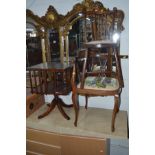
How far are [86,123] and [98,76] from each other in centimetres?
51

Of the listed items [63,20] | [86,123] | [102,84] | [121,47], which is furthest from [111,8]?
[86,123]

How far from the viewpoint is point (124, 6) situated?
196 centimetres

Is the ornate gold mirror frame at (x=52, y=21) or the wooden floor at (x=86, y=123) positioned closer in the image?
the wooden floor at (x=86, y=123)

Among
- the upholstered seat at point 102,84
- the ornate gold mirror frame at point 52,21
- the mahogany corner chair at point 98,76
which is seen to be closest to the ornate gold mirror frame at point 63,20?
the ornate gold mirror frame at point 52,21

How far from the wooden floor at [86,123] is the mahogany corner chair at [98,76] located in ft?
0.26

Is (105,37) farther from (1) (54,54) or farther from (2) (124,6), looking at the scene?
(1) (54,54)

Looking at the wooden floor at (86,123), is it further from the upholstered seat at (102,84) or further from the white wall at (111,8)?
the upholstered seat at (102,84)

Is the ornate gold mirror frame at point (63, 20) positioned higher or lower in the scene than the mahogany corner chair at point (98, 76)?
higher

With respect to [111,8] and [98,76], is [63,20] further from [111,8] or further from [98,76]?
[98,76]

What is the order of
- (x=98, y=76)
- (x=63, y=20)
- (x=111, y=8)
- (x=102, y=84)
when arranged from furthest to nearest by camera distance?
(x=63, y=20) < (x=111, y=8) < (x=98, y=76) < (x=102, y=84)

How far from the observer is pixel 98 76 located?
6.01 feet

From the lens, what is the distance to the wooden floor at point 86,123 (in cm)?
174
